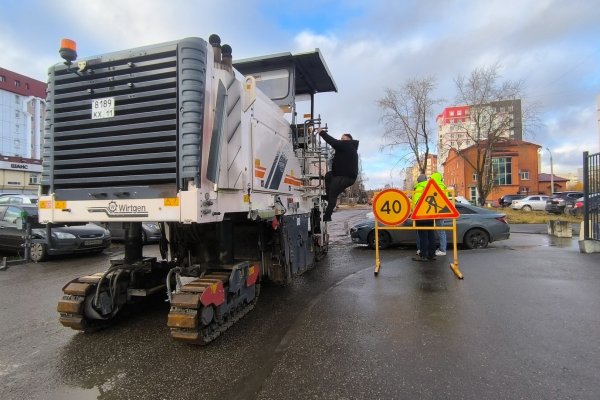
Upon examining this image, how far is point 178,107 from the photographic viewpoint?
12.4ft

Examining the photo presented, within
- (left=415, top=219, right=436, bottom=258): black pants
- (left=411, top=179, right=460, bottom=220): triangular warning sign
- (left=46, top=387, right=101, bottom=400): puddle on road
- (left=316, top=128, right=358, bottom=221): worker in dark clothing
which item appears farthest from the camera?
(left=415, top=219, right=436, bottom=258): black pants

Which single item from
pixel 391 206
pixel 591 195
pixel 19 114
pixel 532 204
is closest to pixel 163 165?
pixel 391 206

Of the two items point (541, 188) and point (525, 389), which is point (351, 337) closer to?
point (525, 389)

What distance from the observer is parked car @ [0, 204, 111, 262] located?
10.1 metres

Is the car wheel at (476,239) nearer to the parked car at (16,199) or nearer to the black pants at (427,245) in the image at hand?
the black pants at (427,245)

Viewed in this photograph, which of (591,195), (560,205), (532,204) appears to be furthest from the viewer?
(532,204)

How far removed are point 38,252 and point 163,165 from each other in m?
8.44

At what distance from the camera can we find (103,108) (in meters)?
4.07

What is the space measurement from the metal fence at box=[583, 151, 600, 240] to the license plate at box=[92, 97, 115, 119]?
10078mm

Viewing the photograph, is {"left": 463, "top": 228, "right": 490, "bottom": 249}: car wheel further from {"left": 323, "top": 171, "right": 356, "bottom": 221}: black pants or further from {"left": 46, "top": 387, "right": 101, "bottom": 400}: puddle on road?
{"left": 46, "top": 387, "right": 101, "bottom": 400}: puddle on road

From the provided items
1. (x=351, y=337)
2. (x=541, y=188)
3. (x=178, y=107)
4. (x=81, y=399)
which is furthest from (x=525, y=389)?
(x=541, y=188)

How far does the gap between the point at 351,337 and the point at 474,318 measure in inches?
65.5

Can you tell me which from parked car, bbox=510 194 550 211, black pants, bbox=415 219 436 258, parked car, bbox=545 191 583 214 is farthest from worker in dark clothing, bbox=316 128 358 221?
parked car, bbox=510 194 550 211

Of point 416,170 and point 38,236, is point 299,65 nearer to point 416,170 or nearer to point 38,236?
point 38,236
